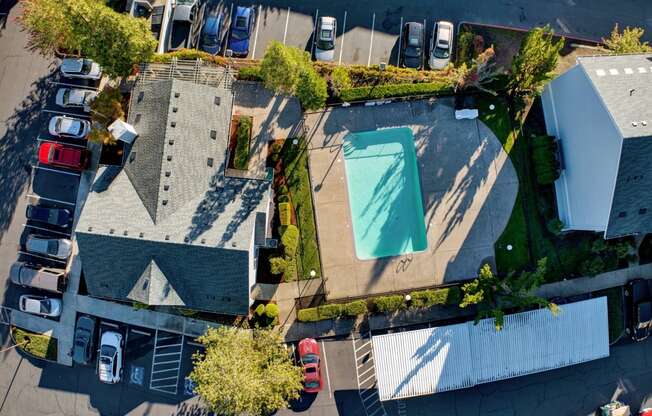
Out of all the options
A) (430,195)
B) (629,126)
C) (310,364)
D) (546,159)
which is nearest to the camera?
(629,126)

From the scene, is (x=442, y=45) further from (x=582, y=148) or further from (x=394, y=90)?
(x=582, y=148)

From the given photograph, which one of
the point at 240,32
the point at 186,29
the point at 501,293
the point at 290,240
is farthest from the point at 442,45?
the point at 186,29

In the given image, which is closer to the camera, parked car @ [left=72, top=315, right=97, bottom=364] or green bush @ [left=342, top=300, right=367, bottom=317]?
green bush @ [left=342, top=300, right=367, bottom=317]

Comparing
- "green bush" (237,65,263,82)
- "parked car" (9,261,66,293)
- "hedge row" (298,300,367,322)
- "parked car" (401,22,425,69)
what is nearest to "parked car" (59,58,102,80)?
"green bush" (237,65,263,82)

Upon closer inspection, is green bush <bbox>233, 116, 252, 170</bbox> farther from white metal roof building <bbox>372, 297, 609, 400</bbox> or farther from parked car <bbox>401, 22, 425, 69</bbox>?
white metal roof building <bbox>372, 297, 609, 400</bbox>

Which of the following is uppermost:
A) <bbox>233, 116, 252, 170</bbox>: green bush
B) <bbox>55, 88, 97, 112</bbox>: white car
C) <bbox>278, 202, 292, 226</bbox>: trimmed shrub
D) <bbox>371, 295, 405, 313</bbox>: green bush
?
<bbox>55, 88, 97, 112</bbox>: white car

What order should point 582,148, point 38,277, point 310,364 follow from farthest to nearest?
point 38,277 → point 310,364 → point 582,148

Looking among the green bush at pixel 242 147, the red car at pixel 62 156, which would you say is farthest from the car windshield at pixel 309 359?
the red car at pixel 62 156
